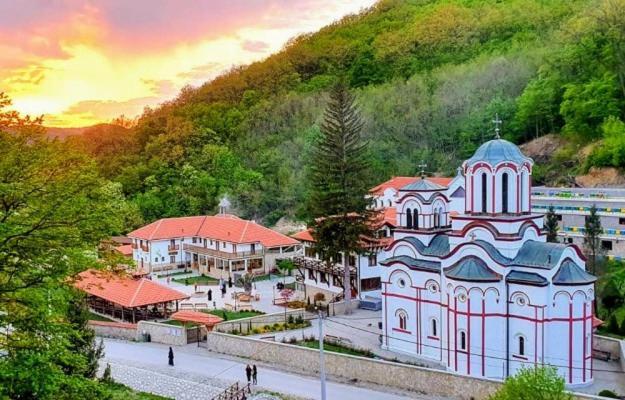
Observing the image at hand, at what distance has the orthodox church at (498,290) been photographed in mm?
22516

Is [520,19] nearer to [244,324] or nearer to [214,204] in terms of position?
[214,204]

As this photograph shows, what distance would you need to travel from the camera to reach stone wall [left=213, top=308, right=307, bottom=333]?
2964cm

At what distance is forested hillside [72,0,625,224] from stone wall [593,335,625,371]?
21159 millimetres

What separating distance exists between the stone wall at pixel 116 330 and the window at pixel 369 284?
1198cm

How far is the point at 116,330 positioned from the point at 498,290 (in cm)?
1821

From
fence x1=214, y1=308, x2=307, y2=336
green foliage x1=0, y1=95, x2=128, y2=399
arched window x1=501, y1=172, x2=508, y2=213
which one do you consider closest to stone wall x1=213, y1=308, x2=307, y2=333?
fence x1=214, y1=308, x2=307, y2=336

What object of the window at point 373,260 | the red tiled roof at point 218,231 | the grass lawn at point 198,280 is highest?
the red tiled roof at point 218,231

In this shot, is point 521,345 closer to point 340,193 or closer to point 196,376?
point 196,376

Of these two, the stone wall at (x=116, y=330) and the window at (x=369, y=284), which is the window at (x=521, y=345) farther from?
the stone wall at (x=116, y=330)

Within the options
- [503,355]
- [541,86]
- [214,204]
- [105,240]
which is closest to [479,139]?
[541,86]

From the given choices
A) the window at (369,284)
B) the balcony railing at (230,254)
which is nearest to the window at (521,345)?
the window at (369,284)

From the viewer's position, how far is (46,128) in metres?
15.4

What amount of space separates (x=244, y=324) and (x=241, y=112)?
67238 millimetres

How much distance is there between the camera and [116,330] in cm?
3153
